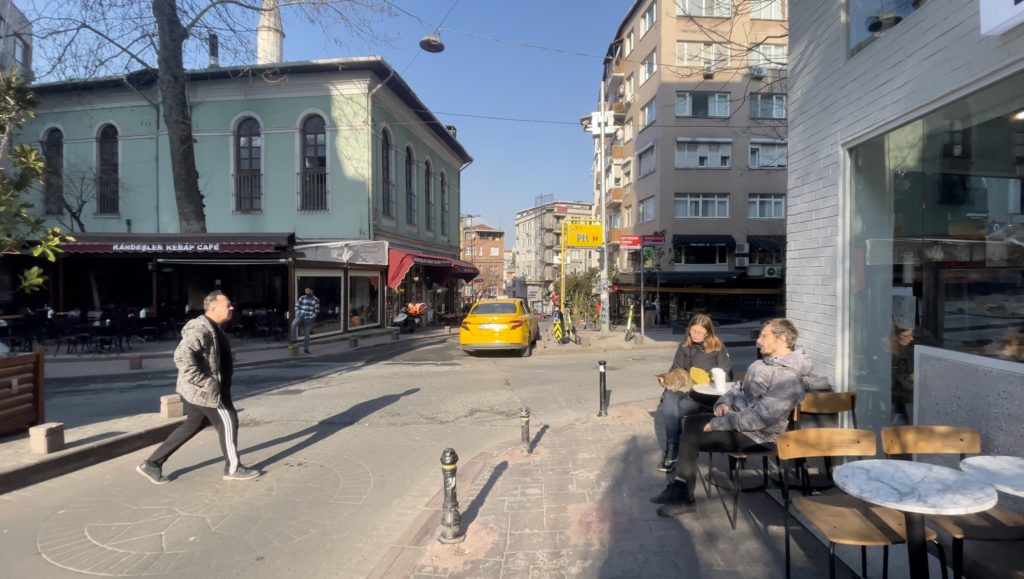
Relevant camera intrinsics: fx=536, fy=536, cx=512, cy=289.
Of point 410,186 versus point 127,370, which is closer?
point 127,370

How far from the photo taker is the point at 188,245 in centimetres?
1608

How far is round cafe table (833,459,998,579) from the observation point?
2.42 m

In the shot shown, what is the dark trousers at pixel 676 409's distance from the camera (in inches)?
198

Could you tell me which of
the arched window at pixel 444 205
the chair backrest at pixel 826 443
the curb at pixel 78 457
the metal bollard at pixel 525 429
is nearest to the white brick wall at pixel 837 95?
the chair backrest at pixel 826 443

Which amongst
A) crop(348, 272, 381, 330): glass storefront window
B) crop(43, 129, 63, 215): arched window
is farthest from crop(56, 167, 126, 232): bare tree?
crop(348, 272, 381, 330): glass storefront window

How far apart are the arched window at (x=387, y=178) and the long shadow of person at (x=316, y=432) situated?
49.6 ft

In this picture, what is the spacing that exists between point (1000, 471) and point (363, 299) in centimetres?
2060

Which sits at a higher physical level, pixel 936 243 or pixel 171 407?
pixel 936 243

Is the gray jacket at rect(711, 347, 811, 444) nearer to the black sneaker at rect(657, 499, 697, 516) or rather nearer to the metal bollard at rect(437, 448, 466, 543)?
the black sneaker at rect(657, 499, 697, 516)

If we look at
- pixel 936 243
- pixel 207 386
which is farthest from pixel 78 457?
pixel 936 243

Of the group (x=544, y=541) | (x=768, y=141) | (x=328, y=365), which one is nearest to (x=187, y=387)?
(x=544, y=541)

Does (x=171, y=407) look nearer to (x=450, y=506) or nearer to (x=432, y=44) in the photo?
(x=450, y=506)

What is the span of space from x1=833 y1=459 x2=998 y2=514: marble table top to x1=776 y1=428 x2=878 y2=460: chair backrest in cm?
34

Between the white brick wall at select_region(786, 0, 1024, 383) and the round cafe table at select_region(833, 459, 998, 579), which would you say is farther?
the white brick wall at select_region(786, 0, 1024, 383)
